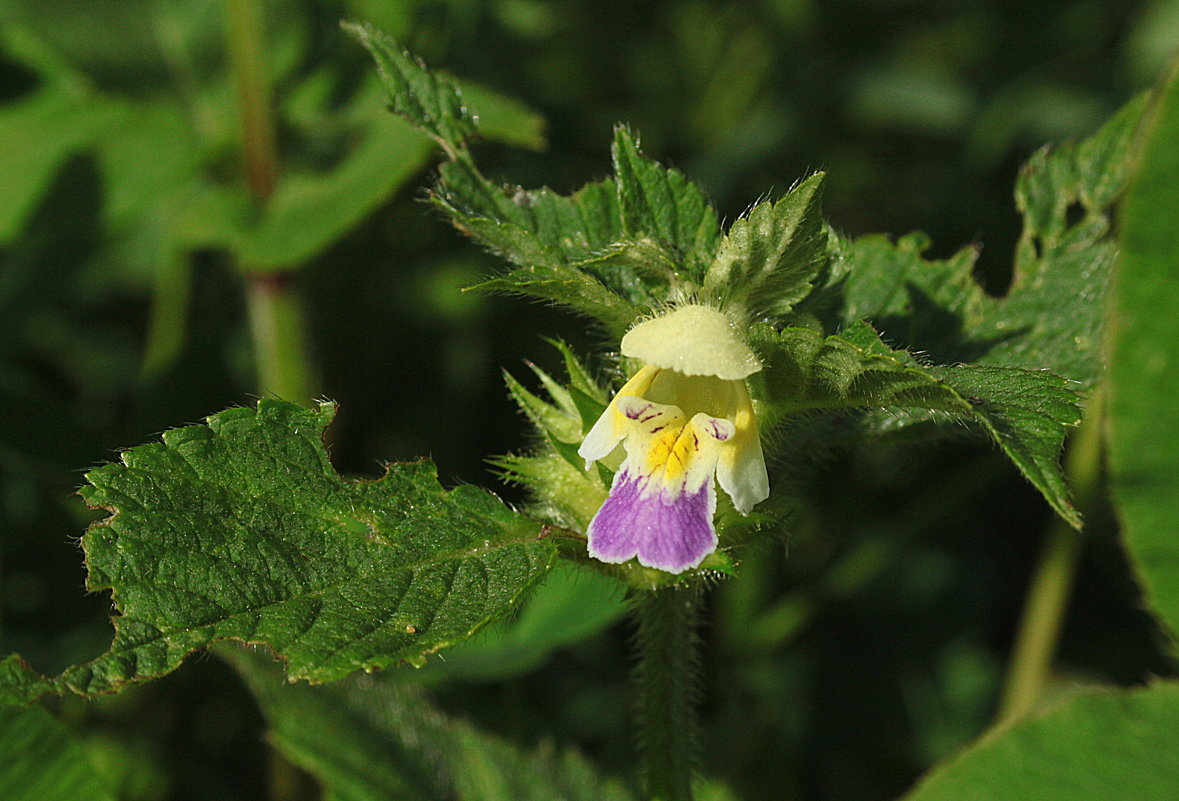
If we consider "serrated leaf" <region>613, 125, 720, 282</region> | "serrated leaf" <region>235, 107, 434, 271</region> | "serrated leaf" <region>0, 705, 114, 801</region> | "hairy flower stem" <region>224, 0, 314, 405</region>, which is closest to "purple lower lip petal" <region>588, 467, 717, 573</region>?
"serrated leaf" <region>613, 125, 720, 282</region>

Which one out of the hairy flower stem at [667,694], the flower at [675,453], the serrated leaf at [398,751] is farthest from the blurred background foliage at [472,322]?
the flower at [675,453]

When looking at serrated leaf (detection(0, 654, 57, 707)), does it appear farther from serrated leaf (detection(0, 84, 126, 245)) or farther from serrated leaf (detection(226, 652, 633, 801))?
serrated leaf (detection(0, 84, 126, 245))

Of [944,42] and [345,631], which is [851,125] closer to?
[944,42]

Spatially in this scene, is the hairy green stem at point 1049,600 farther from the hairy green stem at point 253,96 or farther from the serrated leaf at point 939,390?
the hairy green stem at point 253,96

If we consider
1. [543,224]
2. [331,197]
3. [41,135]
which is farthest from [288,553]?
[41,135]

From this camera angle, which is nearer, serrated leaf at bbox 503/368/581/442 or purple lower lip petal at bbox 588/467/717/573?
purple lower lip petal at bbox 588/467/717/573

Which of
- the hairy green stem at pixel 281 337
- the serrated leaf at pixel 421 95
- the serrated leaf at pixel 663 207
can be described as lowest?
the serrated leaf at pixel 663 207

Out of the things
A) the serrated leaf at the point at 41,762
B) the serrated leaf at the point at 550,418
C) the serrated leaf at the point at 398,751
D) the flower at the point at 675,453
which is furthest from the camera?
the serrated leaf at the point at 398,751
